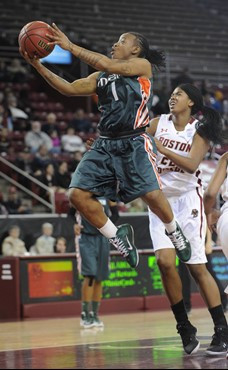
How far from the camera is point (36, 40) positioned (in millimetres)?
6086

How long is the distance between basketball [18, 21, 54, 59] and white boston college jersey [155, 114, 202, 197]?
156 centimetres

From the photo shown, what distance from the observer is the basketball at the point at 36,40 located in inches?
239

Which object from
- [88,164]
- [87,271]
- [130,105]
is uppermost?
[130,105]

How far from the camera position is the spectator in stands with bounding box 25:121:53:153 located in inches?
675

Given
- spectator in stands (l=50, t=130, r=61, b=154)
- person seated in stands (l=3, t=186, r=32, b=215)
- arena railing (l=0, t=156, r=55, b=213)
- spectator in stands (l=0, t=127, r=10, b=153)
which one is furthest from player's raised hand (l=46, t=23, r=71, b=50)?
spectator in stands (l=50, t=130, r=61, b=154)

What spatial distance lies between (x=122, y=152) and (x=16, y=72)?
13999 millimetres

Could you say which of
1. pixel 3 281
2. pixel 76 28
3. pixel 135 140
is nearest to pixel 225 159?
pixel 135 140

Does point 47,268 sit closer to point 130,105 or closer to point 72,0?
point 130,105

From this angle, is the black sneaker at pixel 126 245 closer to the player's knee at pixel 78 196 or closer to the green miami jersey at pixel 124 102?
the player's knee at pixel 78 196

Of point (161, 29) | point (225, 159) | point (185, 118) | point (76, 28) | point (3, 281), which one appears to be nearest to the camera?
point (225, 159)

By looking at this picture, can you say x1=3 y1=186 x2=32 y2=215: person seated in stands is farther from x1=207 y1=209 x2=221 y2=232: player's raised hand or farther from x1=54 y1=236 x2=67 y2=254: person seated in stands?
x1=207 y1=209 x2=221 y2=232: player's raised hand

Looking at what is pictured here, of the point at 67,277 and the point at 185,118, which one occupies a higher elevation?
Answer: the point at 185,118

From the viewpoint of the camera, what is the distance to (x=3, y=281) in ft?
39.5

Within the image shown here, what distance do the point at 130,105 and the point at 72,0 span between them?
1895 cm
